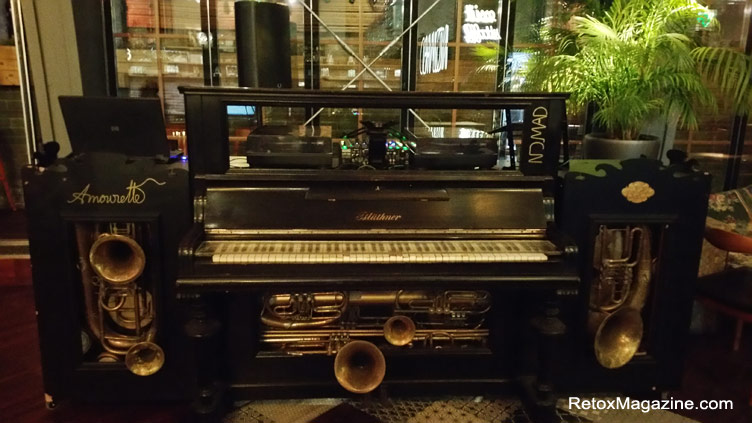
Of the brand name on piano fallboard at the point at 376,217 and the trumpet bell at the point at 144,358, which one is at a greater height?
the brand name on piano fallboard at the point at 376,217

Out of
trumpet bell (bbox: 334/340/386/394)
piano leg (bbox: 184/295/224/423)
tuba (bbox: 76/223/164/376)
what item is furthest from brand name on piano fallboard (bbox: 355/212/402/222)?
tuba (bbox: 76/223/164/376)

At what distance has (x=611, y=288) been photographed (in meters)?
2.18

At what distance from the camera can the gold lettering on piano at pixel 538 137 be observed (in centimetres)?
193

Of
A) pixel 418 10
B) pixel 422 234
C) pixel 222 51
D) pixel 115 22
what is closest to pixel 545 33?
pixel 418 10

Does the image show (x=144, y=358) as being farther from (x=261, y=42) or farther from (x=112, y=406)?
(x=261, y=42)

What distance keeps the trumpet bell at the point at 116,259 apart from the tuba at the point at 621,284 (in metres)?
1.69

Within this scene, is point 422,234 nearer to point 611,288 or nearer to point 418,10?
point 611,288

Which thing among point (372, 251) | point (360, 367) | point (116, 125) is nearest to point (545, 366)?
point (360, 367)

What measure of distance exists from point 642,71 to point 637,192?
2.54ft

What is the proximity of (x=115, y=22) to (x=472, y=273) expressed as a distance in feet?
12.8

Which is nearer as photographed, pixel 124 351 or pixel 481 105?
pixel 481 105

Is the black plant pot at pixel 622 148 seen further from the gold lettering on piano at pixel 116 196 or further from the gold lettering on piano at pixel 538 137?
the gold lettering on piano at pixel 116 196

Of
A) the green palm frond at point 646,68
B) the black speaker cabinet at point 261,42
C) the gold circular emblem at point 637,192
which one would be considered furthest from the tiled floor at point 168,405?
the black speaker cabinet at point 261,42

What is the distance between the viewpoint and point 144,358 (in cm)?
206
